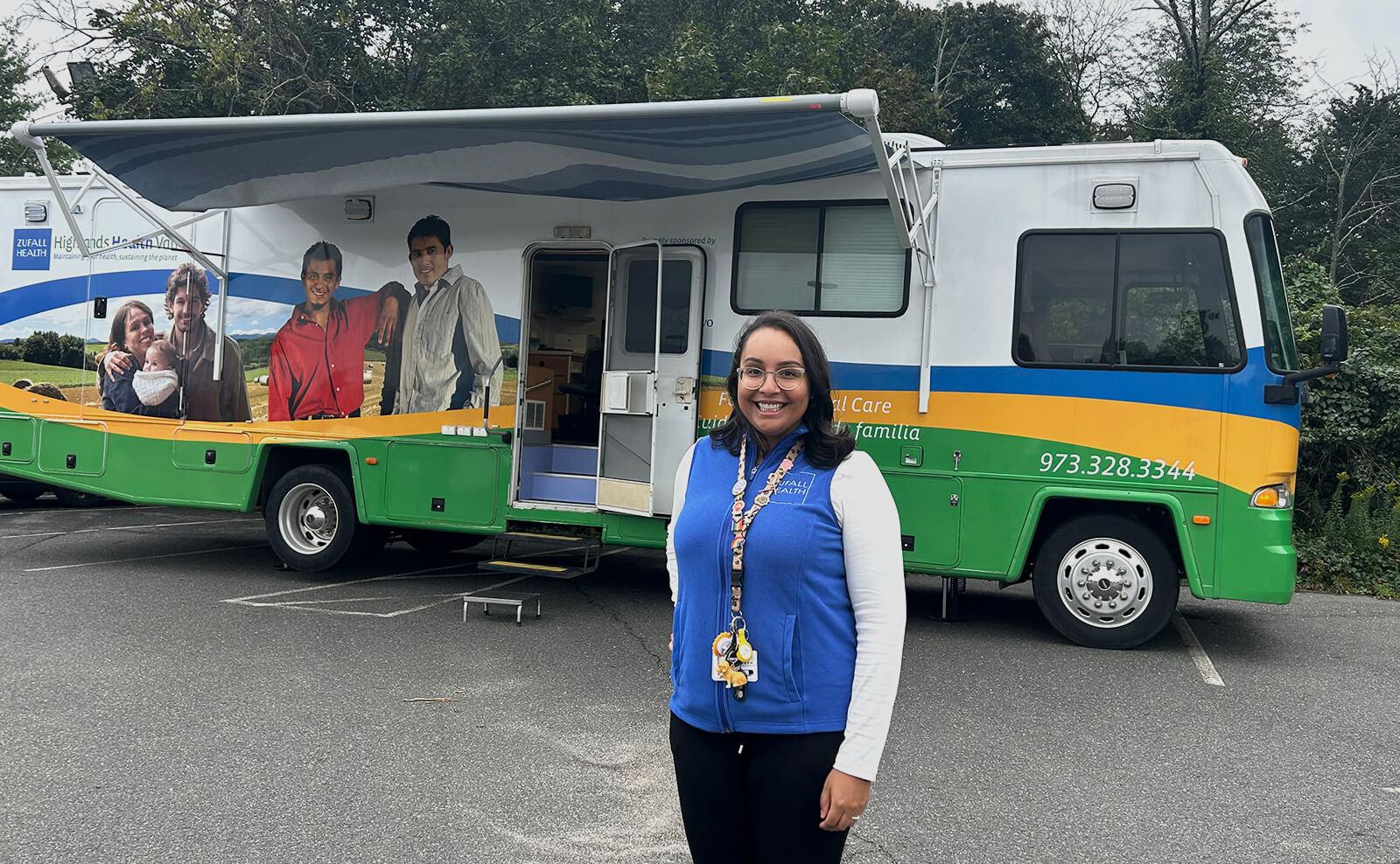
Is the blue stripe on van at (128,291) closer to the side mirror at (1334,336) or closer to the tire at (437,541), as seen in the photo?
the tire at (437,541)

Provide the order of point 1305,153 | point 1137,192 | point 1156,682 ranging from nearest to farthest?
point 1156,682, point 1137,192, point 1305,153

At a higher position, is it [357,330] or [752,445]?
[357,330]

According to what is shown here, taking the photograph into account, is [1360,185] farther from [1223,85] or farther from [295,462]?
[295,462]

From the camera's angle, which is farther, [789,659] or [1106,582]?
[1106,582]

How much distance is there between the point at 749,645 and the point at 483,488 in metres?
6.55

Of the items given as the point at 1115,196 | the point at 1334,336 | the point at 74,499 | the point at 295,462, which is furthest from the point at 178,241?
the point at 1334,336

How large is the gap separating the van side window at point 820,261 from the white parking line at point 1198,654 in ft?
9.54

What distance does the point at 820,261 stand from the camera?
8.19 meters

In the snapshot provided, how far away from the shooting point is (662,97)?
58.3 feet

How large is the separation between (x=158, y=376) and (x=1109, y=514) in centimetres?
734

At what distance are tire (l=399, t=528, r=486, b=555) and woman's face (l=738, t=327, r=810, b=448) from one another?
812 centimetres

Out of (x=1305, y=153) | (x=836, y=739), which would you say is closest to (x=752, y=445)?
(x=836, y=739)

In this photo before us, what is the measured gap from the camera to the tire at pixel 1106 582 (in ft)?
24.6

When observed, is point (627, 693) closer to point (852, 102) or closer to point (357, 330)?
point (852, 102)
